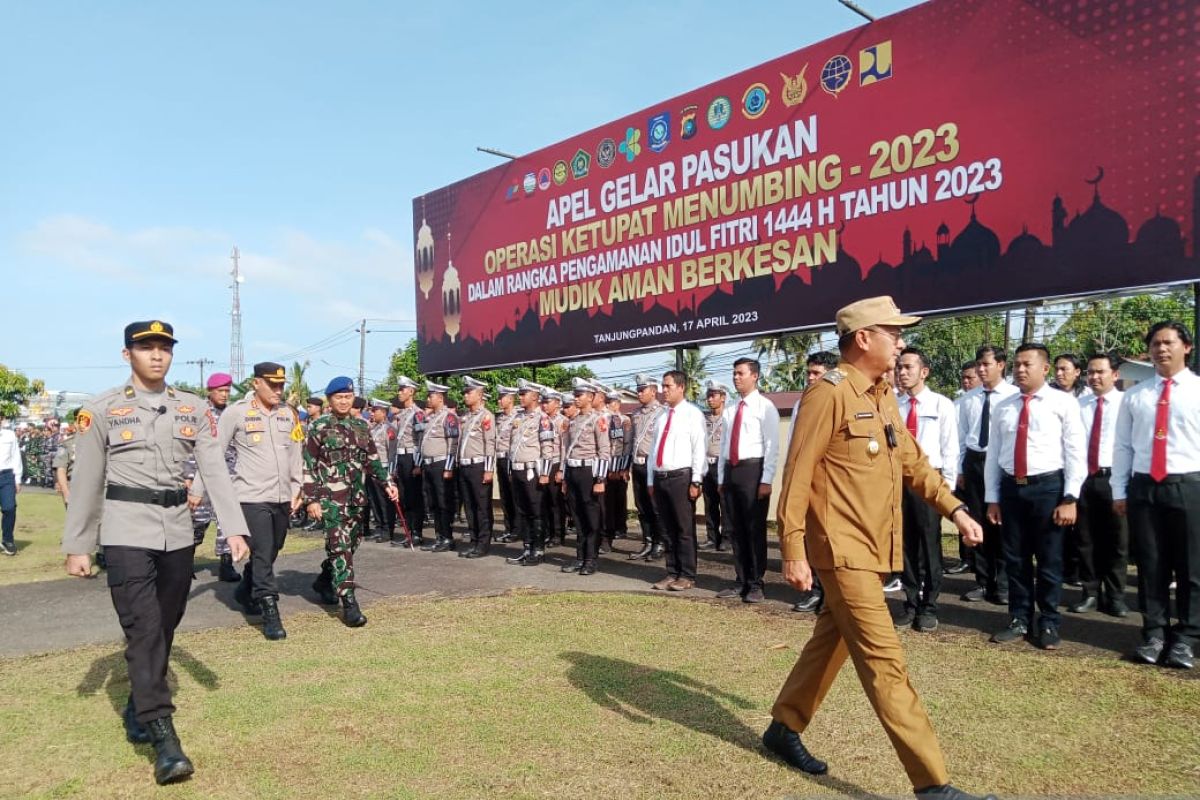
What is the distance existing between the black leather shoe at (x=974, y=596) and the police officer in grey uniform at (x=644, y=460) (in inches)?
141

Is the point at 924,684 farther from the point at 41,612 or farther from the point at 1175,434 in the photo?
the point at 41,612

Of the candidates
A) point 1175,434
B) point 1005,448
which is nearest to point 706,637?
point 1005,448

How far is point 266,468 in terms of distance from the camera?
690 cm

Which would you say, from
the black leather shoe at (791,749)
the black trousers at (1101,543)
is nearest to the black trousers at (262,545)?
the black leather shoe at (791,749)

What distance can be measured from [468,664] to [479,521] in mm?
5357

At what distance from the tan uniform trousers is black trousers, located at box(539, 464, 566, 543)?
21.8 ft

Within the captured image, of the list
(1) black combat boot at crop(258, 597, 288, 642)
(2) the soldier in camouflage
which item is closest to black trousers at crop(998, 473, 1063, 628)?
(2) the soldier in camouflage

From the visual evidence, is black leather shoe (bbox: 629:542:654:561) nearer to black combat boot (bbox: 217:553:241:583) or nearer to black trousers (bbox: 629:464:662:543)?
black trousers (bbox: 629:464:662:543)

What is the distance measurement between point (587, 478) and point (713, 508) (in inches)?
106

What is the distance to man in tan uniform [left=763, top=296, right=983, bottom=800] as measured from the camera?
3.45 m

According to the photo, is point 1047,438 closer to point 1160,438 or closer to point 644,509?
point 1160,438

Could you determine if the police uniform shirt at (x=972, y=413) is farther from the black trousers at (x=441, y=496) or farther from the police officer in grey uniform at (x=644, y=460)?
the black trousers at (x=441, y=496)

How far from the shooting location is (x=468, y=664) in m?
5.58

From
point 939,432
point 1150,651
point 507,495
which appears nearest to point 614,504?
point 507,495
